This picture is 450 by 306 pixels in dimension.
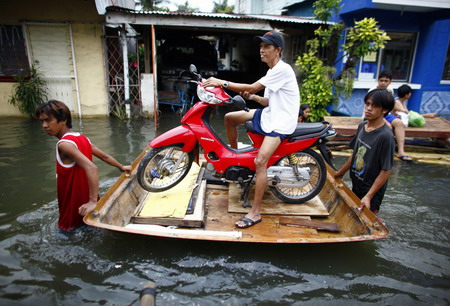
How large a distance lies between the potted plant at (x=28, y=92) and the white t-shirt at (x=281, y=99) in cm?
796

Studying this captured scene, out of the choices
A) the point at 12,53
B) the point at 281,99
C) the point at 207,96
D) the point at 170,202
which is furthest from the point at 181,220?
the point at 12,53

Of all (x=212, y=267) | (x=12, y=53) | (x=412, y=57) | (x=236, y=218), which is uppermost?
(x=412, y=57)

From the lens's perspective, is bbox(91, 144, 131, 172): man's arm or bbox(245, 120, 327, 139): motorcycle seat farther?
bbox(245, 120, 327, 139): motorcycle seat

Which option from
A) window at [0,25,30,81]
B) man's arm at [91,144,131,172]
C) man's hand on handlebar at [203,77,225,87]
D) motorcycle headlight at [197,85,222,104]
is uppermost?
window at [0,25,30,81]

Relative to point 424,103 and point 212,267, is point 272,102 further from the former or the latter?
point 424,103

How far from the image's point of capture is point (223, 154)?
12.1ft

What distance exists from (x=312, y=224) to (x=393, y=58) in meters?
8.55

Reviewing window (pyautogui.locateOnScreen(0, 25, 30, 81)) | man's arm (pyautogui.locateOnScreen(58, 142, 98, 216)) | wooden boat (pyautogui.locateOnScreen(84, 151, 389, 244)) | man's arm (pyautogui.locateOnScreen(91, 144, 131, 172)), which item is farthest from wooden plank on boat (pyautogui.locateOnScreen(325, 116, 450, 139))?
window (pyautogui.locateOnScreen(0, 25, 30, 81))

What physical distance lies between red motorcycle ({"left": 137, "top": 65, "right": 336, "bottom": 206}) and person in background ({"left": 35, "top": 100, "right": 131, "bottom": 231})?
658mm

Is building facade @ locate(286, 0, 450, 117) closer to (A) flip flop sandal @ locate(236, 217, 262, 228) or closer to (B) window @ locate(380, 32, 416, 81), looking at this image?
(B) window @ locate(380, 32, 416, 81)

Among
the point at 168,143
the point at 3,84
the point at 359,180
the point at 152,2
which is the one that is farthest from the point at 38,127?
the point at 152,2

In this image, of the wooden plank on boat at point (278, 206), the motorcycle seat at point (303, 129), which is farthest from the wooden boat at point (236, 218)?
the motorcycle seat at point (303, 129)

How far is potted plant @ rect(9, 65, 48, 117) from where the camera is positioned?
865cm

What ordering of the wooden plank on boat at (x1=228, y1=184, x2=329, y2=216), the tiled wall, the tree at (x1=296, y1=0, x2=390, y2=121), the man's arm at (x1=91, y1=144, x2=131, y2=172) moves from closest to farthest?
the man's arm at (x1=91, y1=144, x2=131, y2=172) → the wooden plank on boat at (x1=228, y1=184, x2=329, y2=216) → the tree at (x1=296, y1=0, x2=390, y2=121) → the tiled wall
